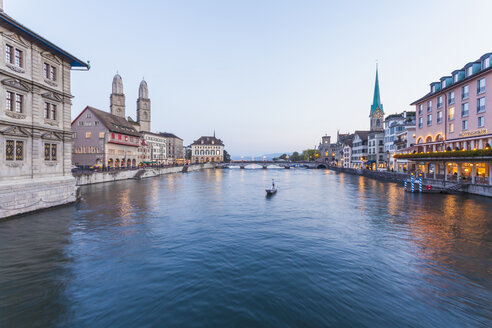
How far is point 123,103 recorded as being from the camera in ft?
415

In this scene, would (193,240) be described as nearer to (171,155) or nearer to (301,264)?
(301,264)

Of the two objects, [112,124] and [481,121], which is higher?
[112,124]

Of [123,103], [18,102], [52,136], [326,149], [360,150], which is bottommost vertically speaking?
[52,136]

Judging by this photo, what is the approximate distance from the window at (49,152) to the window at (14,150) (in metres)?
2.40

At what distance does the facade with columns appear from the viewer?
121 feet

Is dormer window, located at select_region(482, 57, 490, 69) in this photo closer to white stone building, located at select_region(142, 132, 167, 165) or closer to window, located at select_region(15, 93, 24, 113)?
window, located at select_region(15, 93, 24, 113)

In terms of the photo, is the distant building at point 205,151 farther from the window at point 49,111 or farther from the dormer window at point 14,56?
the dormer window at point 14,56

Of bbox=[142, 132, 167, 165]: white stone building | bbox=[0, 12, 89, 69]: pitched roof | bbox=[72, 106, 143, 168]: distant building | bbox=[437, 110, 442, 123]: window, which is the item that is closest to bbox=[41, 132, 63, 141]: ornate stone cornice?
bbox=[0, 12, 89, 69]: pitched roof

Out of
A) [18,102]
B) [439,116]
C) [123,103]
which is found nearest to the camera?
[18,102]

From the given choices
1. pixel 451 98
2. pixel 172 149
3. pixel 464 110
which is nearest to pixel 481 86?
pixel 464 110

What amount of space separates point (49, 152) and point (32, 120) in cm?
362

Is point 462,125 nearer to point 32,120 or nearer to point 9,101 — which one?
point 32,120

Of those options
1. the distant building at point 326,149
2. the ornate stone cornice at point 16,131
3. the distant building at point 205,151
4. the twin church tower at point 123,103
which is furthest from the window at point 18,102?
the distant building at point 326,149

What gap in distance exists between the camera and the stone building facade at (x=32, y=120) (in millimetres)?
19844
